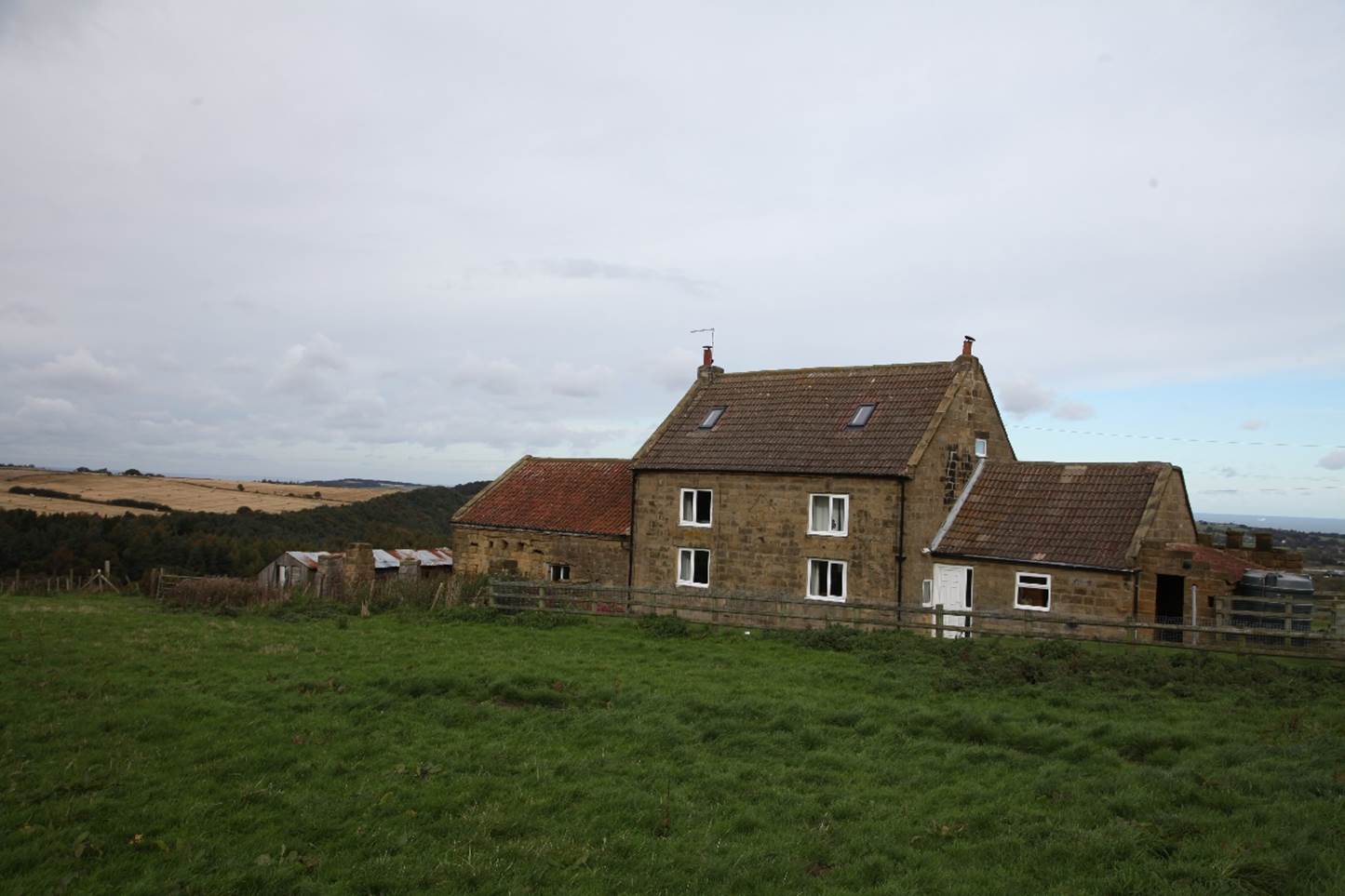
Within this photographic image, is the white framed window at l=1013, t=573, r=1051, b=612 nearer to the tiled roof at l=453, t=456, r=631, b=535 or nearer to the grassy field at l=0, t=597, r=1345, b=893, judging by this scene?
the grassy field at l=0, t=597, r=1345, b=893

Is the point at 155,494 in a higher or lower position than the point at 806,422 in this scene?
lower

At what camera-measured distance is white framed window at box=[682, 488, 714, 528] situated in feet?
96.3

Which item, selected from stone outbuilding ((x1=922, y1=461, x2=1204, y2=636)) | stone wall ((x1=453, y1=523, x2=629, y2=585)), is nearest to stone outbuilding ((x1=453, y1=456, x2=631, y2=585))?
stone wall ((x1=453, y1=523, x2=629, y2=585))

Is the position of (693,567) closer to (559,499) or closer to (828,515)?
(828,515)

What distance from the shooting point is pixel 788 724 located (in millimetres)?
13281

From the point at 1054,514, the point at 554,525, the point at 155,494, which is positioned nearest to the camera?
the point at 1054,514

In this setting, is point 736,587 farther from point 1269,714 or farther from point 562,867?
point 562,867

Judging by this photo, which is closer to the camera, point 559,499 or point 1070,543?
point 1070,543

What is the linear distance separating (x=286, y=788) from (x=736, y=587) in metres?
18.9

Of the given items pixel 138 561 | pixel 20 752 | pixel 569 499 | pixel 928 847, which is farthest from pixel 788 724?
pixel 138 561

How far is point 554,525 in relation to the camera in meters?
32.2

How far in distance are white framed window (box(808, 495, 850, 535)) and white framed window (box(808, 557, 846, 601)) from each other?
2.99ft

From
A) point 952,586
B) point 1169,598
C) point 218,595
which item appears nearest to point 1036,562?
point 952,586

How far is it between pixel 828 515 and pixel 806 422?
366 cm
